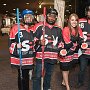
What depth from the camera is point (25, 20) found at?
245 inches

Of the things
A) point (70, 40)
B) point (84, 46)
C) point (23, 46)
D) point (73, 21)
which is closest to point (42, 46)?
point (23, 46)

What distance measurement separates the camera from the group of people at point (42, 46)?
239 inches

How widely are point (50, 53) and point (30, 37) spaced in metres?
0.58

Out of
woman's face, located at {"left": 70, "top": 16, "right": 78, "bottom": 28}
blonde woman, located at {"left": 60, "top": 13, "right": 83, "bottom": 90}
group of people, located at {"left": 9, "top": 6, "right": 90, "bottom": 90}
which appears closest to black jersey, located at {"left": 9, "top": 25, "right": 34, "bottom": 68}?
group of people, located at {"left": 9, "top": 6, "right": 90, "bottom": 90}

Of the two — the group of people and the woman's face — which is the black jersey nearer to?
the group of people

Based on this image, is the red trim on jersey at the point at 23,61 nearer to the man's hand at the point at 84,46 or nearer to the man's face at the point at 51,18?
the man's face at the point at 51,18

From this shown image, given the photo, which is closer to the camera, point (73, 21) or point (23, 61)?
point (23, 61)

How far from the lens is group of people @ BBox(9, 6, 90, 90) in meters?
6.07

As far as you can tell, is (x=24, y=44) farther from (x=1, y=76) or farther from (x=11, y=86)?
(x=1, y=76)

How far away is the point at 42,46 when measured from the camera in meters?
6.25

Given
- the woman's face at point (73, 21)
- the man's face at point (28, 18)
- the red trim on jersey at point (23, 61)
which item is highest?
the man's face at point (28, 18)

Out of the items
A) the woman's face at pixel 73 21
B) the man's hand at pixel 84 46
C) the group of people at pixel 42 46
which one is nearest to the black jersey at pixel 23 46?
the group of people at pixel 42 46

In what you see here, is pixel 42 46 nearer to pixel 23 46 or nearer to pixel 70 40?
pixel 23 46

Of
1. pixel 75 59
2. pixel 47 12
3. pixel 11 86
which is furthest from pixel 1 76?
pixel 47 12
